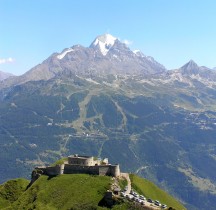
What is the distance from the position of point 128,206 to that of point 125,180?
38.8m

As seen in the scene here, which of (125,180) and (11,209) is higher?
(125,180)

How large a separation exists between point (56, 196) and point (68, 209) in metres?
16.8

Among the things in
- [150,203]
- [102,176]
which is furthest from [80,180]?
[150,203]

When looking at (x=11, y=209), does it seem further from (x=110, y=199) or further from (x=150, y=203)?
(x=150, y=203)

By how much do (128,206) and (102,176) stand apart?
1566 inches

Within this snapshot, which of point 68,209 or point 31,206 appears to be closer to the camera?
point 68,209

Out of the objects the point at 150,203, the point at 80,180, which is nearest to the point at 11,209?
the point at 80,180

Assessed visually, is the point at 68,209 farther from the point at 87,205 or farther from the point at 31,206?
the point at 31,206

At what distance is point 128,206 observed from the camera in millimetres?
160375

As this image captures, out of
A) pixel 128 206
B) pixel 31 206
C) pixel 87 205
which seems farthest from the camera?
pixel 31 206

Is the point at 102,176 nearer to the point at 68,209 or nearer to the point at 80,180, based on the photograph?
the point at 80,180

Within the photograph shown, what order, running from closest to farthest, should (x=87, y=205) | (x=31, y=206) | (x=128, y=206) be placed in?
(x=128, y=206)
(x=87, y=205)
(x=31, y=206)

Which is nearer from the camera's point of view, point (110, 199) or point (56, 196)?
Result: point (110, 199)

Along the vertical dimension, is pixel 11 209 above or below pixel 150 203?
below
